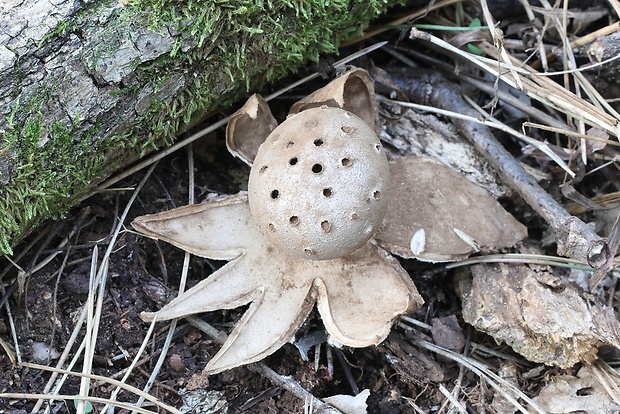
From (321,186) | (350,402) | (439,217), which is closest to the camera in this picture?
(321,186)

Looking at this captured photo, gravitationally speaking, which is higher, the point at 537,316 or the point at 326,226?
the point at 326,226

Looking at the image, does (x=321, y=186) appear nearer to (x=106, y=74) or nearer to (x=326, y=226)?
(x=326, y=226)

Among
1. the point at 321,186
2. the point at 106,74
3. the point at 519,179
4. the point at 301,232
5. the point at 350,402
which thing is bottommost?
the point at 350,402

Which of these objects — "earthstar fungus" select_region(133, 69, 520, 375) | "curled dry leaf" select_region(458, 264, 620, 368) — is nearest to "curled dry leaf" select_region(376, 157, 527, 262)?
"earthstar fungus" select_region(133, 69, 520, 375)

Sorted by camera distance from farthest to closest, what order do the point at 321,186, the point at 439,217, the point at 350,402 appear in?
the point at 439,217, the point at 350,402, the point at 321,186

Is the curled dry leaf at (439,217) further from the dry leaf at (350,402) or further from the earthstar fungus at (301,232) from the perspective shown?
the dry leaf at (350,402)

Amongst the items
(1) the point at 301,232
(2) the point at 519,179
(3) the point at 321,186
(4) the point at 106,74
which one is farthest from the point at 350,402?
(4) the point at 106,74

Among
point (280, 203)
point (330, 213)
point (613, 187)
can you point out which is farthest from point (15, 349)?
point (613, 187)

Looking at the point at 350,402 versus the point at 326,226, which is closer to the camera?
the point at 326,226
